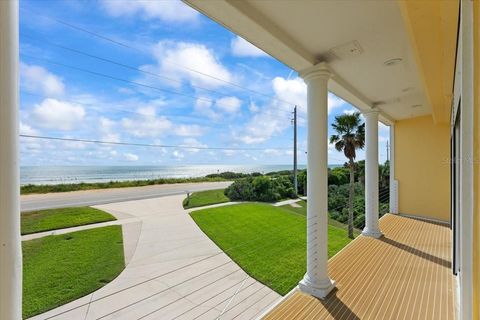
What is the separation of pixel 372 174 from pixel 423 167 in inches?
101

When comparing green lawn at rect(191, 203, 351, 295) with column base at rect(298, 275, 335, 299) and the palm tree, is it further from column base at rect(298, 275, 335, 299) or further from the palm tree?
the palm tree

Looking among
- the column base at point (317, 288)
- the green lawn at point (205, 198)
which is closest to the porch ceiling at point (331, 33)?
the column base at point (317, 288)

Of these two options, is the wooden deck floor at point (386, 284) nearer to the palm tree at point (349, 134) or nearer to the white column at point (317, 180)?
the white column at point (317, 180)

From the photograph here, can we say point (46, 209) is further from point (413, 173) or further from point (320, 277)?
point (413, 173)

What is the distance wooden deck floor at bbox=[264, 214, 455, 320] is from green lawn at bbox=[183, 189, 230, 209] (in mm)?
8360

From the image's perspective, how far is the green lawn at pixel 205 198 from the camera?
444 inches

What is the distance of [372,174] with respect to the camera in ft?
14.1

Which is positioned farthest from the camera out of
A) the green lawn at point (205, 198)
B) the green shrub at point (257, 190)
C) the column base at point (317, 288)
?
the green shrub at point (257, 190)

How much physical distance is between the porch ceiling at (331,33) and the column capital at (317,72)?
5 centimetres

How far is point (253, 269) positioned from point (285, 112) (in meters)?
12.0

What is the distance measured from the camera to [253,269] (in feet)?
15.2

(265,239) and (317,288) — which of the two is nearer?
(317,288)

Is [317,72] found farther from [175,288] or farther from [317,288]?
[175,288]

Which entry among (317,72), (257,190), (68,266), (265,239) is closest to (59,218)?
(68,266)
